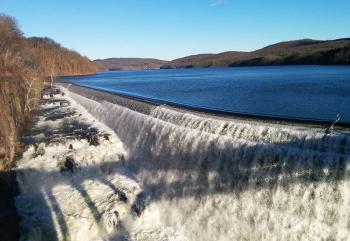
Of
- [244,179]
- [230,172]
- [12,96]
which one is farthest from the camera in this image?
[12,96]

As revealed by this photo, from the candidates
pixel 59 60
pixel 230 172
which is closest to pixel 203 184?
pixel 230 172

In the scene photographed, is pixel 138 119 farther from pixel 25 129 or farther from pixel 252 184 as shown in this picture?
pixel 252 184

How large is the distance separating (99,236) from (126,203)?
6.11 feet

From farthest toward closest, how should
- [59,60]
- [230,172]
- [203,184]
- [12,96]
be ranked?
[59,60] → [12,96] → [203,184] → [230,172]

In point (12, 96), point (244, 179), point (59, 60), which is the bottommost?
point (244, 179)

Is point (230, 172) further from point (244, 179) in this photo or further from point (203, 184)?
Result: point (203, 184)

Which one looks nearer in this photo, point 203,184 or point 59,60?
point 203,184

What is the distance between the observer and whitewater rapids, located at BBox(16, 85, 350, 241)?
9922 millimetres

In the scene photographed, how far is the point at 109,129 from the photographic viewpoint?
24172mm

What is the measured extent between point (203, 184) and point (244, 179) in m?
2.10

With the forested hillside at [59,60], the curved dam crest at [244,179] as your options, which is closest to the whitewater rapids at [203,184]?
the curved dam crest at [244,179]

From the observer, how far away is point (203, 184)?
13664mm

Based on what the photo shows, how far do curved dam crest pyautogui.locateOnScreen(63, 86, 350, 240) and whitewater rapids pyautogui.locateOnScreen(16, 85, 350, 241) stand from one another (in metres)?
0.03

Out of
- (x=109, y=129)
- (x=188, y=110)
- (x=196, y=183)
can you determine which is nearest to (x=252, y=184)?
(x=196, y=183)
